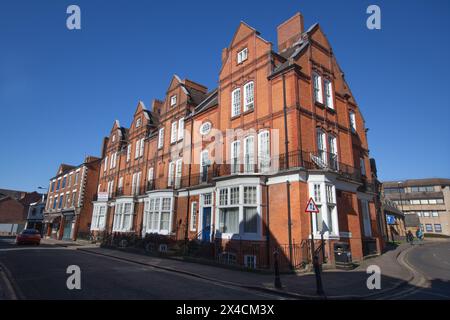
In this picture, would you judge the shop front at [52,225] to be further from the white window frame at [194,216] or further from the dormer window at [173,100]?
the white window frame at [194,216]

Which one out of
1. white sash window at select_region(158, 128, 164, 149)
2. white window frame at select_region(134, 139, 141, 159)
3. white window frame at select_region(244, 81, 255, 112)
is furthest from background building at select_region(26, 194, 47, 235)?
white window frame at select_region(244, 81, 255, 112)

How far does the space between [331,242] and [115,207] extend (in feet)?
85.1

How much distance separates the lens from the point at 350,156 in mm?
19750

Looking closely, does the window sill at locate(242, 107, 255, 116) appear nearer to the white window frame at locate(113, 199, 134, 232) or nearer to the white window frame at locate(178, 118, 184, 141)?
the white window frame at locate(178, 118, 184, 141)

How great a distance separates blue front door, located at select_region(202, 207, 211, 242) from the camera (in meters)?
19.3

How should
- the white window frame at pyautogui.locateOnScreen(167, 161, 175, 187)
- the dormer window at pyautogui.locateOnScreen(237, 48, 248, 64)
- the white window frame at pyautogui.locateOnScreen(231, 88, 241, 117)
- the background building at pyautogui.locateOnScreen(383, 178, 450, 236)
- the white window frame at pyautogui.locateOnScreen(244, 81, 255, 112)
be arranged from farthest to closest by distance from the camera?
the background building at pyautogui.locateOnScreen(383, 178, 450, 236) < the white window frame at pyautogui.locateOnScreen(167, 161, 175, 187) < the dormer window at pyautogui.locateOnScreen(237, 48, 248, 64) < the white window frame at pyautogui.locateOnScreen(231, 88, 241, 117) < the white window frame at pyautogui.locateOnScreen(244, 81, 255, 112)

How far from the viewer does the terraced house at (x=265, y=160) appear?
15141 millimetres

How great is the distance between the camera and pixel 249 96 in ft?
64.7

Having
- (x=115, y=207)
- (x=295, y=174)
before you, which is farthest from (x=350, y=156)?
(x=115, y=207)

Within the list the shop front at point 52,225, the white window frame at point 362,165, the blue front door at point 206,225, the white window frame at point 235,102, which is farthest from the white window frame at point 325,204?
the shop front at point 52,225

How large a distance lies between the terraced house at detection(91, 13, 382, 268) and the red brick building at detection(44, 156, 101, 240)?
49.7 feet

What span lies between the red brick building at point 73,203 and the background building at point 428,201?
61.1 m
